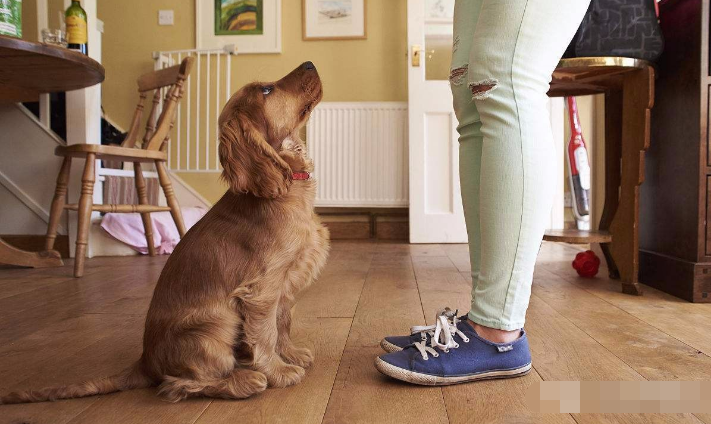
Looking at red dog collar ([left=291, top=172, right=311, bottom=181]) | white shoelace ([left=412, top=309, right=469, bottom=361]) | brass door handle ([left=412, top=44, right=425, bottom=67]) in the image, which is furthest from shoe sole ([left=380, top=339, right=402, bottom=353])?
brass door handle ([left=412, top=44, right=425, bottom=67])

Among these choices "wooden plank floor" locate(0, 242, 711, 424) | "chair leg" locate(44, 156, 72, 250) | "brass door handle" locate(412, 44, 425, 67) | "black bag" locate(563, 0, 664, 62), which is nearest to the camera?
"wooden plank floor" locate(0, 242, 711, 424)

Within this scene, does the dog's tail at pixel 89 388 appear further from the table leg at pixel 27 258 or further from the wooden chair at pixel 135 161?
the table leg at pixel 27 258

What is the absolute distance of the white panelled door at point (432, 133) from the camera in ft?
13.2

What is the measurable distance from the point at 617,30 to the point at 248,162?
1449 millimetres

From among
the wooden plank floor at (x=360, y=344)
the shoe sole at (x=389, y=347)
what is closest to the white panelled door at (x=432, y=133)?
the wooden plank floor at (x=360, y=344)

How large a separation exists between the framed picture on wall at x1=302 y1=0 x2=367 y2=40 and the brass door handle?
58 cm

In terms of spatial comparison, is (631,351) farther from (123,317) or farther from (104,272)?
(104,272)

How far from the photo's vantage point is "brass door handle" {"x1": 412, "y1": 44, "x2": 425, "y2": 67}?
400cm

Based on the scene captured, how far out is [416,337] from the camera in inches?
45.4

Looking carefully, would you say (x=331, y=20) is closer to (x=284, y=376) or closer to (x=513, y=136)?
(x=513, y=136)

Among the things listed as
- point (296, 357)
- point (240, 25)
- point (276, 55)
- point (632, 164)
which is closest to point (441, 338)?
point (296, 357)

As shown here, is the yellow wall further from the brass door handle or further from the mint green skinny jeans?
the mint green skinny jeans

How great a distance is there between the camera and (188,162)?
4430 millimetres

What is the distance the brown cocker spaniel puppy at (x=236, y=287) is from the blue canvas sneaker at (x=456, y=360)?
20 centimetres
